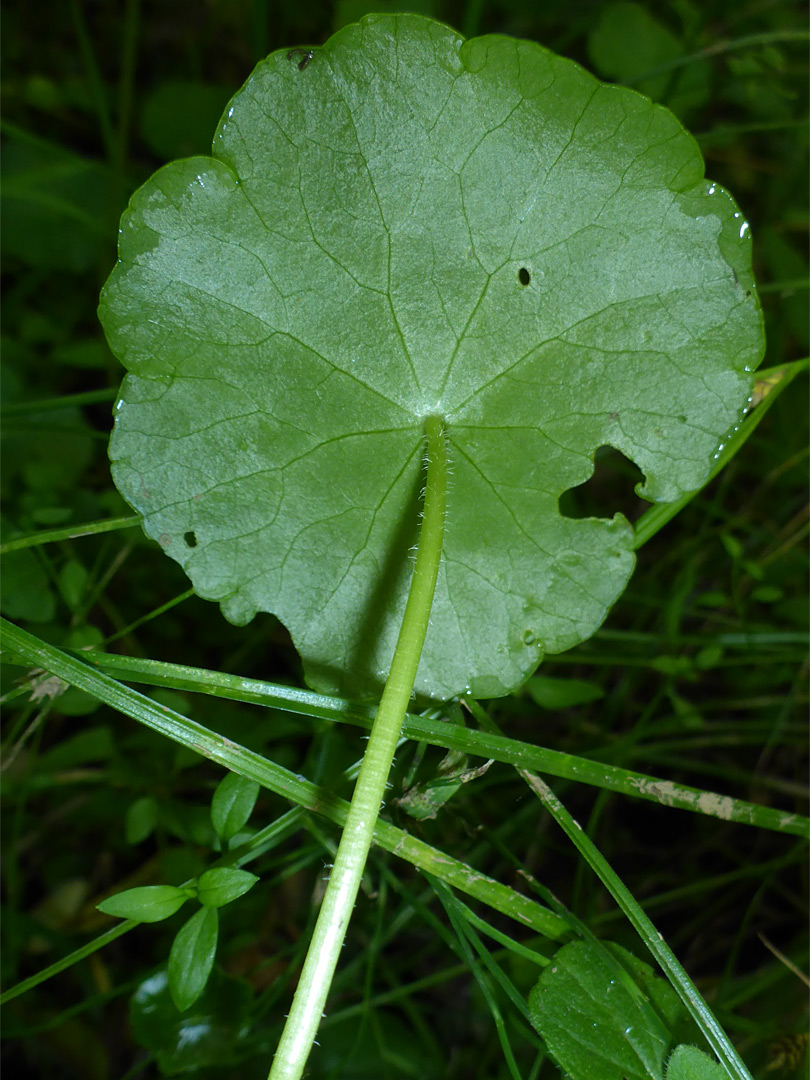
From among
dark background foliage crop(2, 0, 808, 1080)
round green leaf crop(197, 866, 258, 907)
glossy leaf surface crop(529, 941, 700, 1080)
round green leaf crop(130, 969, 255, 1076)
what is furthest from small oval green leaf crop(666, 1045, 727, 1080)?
round green leaf crop(130, 969, 255, 1076)

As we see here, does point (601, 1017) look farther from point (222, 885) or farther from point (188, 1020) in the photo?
point (188, 1020)

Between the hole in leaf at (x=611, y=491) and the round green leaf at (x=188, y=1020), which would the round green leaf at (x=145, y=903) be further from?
the hole in leaf at (x=611, y=491)

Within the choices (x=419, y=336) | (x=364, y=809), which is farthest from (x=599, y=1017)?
(x=419, y=336)

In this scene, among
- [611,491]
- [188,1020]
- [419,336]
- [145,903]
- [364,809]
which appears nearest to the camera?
[364,809]

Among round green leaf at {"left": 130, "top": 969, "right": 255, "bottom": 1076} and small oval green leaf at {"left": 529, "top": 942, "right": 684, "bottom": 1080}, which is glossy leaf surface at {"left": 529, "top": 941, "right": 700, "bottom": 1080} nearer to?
small oval green leaf at {"left": 529, "top": 942, "right": 684, "bottom": 1080}

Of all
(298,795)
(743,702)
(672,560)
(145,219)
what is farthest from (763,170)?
(298,795)

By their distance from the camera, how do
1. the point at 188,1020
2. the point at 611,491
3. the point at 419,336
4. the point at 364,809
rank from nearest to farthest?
the point at 364,809
the point at 419,336
the point at 188,1020
the point at 611,491

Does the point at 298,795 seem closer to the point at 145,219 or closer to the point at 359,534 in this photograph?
the point at 359,534
